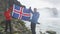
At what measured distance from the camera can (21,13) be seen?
368 inches

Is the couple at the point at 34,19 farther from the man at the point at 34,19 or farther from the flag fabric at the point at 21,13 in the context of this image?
the flag fabric at the point at 21,13

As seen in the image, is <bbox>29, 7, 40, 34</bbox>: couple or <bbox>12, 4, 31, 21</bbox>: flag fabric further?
<bbox>29, 7, 40, 34</bbox>: couple

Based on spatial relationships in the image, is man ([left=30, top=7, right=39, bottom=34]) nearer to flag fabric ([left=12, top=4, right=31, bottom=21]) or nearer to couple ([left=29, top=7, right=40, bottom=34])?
couple ([left=29, top=7, right=40, bottom=34])

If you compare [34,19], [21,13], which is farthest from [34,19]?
[21,13]

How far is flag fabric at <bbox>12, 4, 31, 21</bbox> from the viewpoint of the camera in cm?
928

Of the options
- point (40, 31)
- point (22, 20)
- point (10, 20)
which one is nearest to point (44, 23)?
point (40, 31)

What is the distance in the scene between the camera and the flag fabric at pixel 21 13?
30.5ft

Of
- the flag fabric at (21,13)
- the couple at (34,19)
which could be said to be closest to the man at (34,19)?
the couple at (34,19)

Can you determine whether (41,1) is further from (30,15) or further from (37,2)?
(30,15)

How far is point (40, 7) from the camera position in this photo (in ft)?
34.5

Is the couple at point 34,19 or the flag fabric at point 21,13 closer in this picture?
the flag fabric at point 21,13

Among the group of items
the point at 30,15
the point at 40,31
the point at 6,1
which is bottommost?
the point at 40,31

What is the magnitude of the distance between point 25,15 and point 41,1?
1522mm

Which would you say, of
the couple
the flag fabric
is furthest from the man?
the flag fabric
